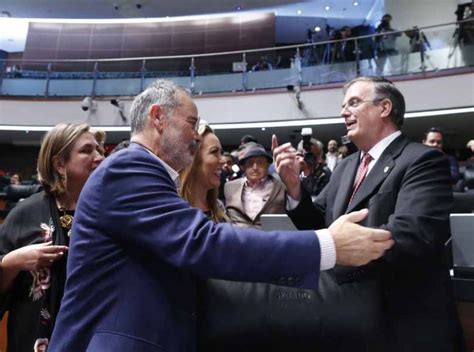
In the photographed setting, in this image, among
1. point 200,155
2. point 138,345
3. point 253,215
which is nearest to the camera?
point 138,345

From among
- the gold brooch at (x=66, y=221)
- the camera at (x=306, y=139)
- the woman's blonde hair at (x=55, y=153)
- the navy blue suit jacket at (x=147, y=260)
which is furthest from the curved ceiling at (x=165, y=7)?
the navy blue suit jacket at (x=147, y=260)

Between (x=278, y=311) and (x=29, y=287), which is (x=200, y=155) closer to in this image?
(x=29, y=287)

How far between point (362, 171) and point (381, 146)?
0.10m

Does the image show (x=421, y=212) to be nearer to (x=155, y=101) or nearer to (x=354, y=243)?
(x=354, y=243)

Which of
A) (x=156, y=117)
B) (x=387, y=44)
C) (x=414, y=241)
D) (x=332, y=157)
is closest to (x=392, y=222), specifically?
(x=414, y=241)

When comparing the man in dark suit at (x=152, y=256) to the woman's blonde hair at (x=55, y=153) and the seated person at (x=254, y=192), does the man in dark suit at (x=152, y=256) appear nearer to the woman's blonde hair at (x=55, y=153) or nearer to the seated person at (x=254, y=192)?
the woman's blonde hair at (x=55, y=153)

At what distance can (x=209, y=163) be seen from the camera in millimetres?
1983

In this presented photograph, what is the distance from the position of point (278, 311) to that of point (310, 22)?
510 inches

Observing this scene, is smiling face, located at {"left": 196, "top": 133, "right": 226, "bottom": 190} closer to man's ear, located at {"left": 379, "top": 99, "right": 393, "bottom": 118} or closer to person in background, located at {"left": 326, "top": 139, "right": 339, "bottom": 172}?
man's ear, located at {"left": 379, "top": 99, "right": 393, "bottom": 118}

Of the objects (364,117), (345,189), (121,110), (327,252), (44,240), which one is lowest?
(44,240)

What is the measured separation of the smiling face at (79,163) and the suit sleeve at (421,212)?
102 cm

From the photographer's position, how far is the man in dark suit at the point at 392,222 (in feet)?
2.95

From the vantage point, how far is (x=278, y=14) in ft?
41.3

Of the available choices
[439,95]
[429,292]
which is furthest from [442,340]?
[439,95]
